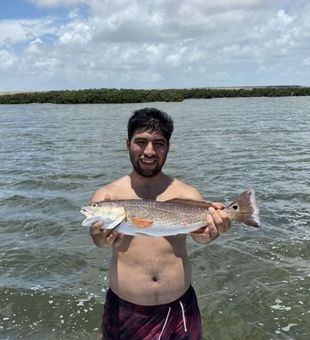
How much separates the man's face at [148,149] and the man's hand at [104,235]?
70cm

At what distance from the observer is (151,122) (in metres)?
4.91

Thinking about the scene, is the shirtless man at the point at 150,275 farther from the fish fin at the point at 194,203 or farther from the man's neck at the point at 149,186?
the fish fin at the point at 194,203

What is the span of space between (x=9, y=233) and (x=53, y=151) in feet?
48.4

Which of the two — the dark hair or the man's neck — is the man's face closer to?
the dark hair

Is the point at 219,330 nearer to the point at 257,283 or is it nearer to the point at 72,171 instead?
the point at 257,283

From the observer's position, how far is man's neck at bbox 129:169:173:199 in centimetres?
508

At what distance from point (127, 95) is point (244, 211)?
85216mm

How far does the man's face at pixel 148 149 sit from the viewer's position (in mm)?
4848

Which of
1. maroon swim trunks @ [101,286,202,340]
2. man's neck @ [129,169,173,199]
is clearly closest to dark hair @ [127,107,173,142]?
man's neck @ [129,169,173,199]

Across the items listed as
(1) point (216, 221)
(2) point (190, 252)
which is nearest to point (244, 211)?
(1) point (216, 221)

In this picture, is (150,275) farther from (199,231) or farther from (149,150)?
(149,150)

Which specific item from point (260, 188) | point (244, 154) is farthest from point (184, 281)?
point (244, 154)

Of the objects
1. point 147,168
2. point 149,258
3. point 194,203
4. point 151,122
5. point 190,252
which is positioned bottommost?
point 190,252

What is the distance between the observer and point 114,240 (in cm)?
459
